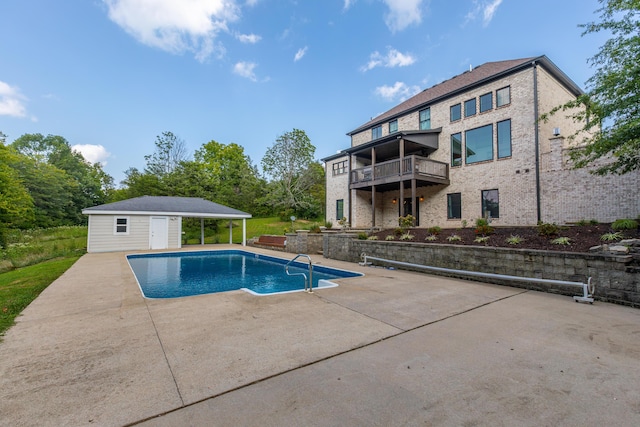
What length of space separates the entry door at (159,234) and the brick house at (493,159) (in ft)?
38.9

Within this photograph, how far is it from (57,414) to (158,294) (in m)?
5.43

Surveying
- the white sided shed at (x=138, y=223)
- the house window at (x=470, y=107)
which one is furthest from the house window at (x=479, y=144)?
the white sided shed at (x=138, y=223)

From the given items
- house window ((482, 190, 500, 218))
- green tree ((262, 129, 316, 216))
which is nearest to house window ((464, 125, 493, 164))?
house window ((482, 190, 500, 218))

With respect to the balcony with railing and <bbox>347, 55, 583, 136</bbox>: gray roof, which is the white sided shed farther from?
<bbox>347, 55, 583, 136</bbox>: gray roof

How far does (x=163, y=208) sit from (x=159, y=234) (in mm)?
1629

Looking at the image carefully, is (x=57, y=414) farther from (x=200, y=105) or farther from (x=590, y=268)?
(x=200, y=105)

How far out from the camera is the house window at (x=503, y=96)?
1230 centimetres

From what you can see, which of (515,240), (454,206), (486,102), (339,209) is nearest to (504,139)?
(486,102)

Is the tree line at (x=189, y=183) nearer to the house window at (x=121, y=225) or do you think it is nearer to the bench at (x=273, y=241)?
the bench at (x=273, y=241)

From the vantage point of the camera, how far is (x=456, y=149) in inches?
554

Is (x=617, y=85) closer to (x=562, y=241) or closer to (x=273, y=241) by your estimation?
(x=562, y=241)

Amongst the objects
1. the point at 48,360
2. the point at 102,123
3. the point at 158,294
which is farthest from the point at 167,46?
the point at 48,360

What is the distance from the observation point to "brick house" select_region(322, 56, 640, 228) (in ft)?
34.0

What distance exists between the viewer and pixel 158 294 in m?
6.95
